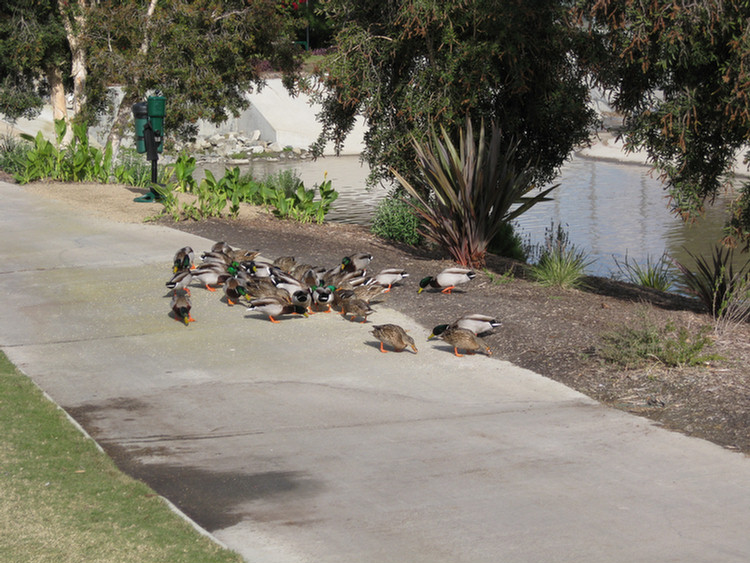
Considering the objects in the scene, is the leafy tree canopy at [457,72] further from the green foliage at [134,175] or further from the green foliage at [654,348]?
the green foliage at [654,348]

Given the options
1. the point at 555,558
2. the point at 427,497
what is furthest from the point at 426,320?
the point at 555,558

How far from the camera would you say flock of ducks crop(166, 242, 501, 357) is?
27.0ft

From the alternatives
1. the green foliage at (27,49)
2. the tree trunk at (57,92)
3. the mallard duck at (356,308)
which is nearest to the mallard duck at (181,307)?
the mallard duck at (356,308)

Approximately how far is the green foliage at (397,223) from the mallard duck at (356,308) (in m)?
5.78

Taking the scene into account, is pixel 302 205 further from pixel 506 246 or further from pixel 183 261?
pixel 183 261

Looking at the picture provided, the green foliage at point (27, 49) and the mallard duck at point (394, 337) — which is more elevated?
the green foliage at point (27, 49)

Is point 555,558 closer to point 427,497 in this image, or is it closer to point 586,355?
point 427,497

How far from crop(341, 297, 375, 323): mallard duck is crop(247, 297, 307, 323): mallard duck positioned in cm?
45

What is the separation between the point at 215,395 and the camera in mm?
7086

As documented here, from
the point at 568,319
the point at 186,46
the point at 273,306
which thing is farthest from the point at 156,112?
the point at 568,319

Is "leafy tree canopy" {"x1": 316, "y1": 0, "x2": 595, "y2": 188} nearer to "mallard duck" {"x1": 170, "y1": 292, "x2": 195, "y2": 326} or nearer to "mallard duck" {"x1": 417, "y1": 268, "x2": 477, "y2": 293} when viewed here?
"mallard duck" {"x1": 417, "y1": 268, "x2": 477, "y2": 293}

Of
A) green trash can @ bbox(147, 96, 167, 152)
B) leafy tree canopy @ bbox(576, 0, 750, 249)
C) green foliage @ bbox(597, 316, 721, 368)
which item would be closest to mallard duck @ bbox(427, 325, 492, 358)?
green foliage @ bbox(597, 316, 721, 368)

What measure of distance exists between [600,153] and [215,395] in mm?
36079

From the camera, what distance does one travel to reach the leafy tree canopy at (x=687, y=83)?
28.4ft
